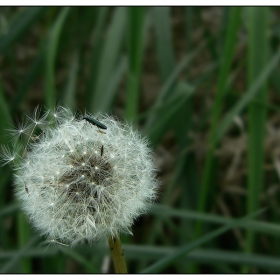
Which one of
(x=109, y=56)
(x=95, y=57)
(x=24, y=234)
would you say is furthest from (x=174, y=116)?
(x=24, y=234)

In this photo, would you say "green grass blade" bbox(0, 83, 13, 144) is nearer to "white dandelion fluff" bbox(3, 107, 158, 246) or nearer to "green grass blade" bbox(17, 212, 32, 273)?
"green grass blade" bbox(17, 212, 32, 273)

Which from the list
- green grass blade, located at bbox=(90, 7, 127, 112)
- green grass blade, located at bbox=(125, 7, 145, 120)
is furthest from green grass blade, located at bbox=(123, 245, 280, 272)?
green grass blade, located at bbox=(90, 7, 127, 112)

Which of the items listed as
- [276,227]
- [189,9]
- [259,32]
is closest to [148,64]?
[189,9]

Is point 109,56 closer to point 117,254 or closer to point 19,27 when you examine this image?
point 19,27

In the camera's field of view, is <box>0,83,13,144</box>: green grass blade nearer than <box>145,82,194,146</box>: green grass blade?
Yes

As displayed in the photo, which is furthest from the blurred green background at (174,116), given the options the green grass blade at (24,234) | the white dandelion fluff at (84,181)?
the white dandelion fluff at (84,181)

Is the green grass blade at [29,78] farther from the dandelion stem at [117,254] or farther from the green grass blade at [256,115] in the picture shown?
the dandelion stem at [117,254]
